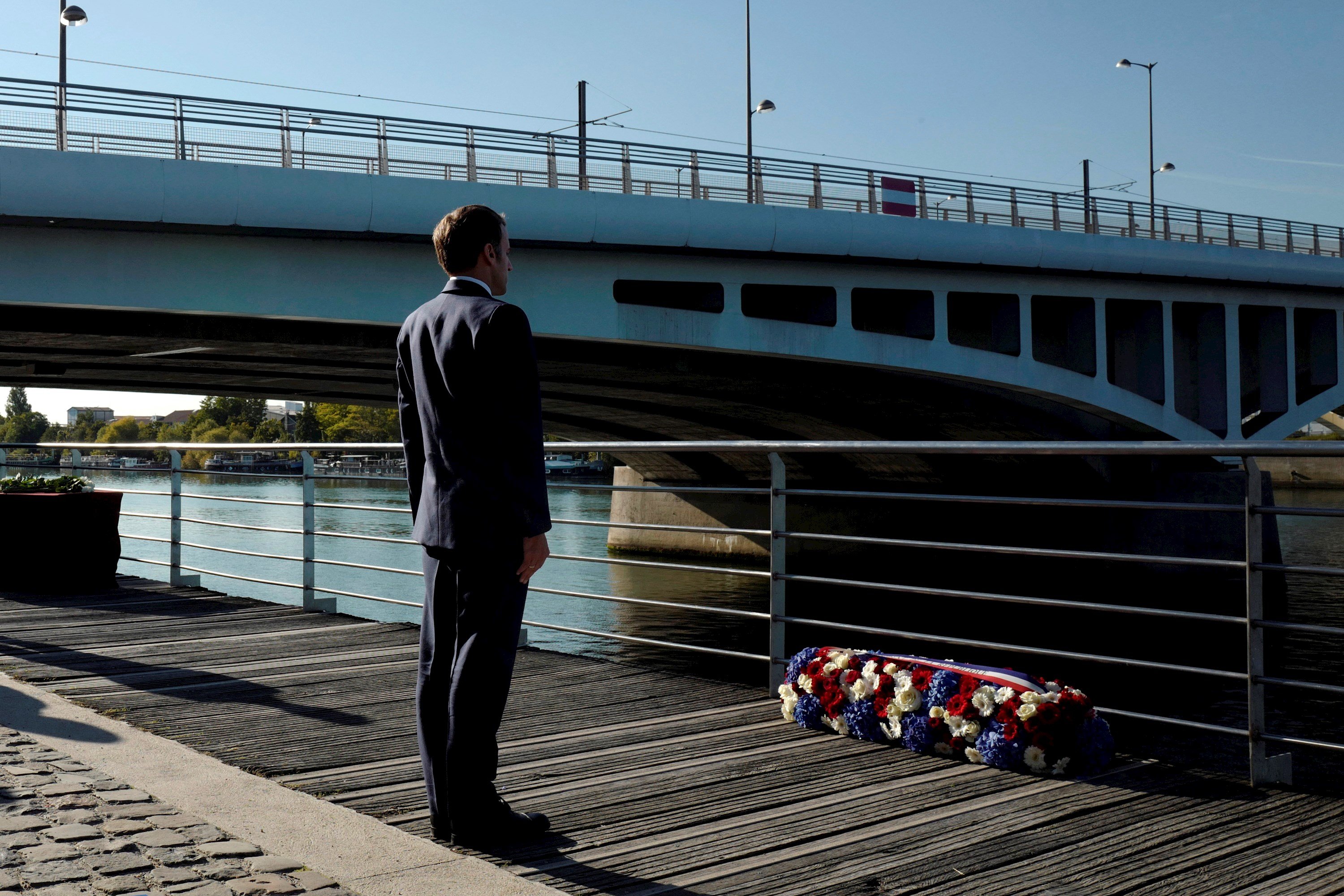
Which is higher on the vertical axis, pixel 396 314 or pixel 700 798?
pixel 396 314

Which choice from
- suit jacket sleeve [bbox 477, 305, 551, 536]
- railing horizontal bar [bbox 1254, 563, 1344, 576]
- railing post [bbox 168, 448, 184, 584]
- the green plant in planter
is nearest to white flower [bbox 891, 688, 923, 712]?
railing horizontal bar [bbox 1254, 563, 1344, 576]

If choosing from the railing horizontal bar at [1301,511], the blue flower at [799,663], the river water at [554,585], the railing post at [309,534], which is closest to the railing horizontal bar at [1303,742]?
the railing horizontal bar at [1301,511]

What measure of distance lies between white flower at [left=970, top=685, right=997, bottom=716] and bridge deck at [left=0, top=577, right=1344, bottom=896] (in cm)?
20

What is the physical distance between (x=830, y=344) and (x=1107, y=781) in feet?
62.2

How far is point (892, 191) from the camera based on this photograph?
917 inches

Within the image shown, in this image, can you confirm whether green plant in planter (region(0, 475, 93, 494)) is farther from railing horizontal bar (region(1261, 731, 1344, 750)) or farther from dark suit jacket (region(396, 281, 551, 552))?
railing horizontal bar (region(1261, 731, 1344, 750))

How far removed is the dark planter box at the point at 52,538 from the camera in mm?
9891

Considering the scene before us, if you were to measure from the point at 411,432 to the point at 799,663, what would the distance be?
2213 mm

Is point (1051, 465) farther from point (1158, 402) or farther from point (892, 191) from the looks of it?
point (892, 191)

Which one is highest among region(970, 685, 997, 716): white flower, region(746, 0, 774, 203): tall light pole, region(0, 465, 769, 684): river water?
region(746, 0, 774, 203): tall light pole

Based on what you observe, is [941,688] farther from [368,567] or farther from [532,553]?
[368,567]

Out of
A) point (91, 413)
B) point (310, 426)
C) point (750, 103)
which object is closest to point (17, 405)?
point (91, 413)

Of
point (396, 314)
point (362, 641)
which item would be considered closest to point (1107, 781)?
point (362, 641)

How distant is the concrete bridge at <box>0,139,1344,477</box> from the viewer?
16.8 m
